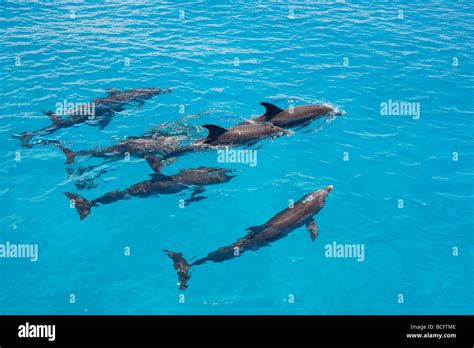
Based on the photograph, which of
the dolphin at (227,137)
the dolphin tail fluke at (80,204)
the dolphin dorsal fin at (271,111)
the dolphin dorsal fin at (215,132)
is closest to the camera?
the dolphin tail fluke at (80,204)

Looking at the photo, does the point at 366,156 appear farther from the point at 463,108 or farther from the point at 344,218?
the point at 463,108

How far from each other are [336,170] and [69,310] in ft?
31.7

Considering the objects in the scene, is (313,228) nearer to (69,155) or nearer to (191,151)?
(191,151)

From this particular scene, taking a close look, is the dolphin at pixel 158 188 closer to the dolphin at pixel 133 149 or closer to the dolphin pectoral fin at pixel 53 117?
the dolphin at pixel 133 149

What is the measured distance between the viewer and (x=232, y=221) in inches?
513

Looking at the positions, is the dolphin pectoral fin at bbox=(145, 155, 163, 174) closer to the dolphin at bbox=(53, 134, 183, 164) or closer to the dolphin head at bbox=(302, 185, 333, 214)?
the dolphin at bbox=(53, 134, 183, 164)

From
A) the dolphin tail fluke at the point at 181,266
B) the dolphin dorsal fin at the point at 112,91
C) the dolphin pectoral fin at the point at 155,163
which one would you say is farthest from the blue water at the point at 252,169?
the dolphin pectoral fin at the point at 155,163

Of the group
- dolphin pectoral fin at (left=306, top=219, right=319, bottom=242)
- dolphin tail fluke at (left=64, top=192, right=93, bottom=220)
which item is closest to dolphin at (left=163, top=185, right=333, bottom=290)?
dolphin pectoral fin at (left=306, top=219, right=319, bottom=242)

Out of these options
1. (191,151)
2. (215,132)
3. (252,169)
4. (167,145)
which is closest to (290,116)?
(252,169)

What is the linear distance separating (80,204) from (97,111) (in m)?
5.44

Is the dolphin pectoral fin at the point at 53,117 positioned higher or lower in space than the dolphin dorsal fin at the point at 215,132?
lower

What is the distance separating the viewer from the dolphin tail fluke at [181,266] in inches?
442

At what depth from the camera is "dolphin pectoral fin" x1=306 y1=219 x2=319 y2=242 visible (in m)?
12.2

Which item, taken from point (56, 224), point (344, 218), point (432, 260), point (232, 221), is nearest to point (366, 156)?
point (344, 218)
